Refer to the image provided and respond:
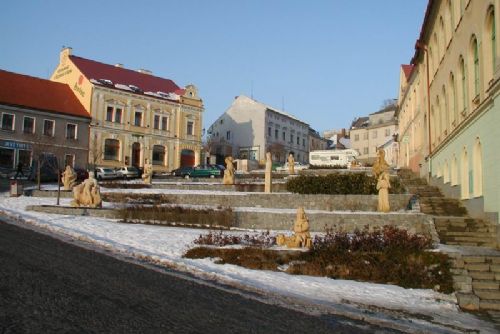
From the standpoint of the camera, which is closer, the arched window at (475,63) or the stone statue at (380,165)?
the arched window at (475,63)

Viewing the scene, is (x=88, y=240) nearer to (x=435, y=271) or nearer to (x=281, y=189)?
(x=435, y=271)

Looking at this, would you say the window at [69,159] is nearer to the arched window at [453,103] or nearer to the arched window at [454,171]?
the arched window at [453,103]

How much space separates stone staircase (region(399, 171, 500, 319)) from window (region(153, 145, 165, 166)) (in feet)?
128

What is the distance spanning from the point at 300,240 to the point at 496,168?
655 centimetres

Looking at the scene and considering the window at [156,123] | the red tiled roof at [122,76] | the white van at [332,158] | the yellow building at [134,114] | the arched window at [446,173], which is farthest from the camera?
the white van at [332,158]

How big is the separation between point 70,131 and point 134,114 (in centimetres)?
836

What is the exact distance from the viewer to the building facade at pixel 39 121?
46444 millimetres

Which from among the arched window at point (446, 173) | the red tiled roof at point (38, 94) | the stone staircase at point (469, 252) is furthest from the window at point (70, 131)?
the arched window at point (446, 173)

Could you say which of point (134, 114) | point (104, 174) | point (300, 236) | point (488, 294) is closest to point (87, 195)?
point (300, 236)

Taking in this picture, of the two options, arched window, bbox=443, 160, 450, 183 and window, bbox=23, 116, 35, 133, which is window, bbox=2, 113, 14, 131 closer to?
window, bbox=23, 116, 35, 133

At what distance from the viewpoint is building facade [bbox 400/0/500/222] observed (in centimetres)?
1570

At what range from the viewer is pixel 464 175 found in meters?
20.0

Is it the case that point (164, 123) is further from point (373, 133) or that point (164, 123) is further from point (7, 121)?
point (373, 133)

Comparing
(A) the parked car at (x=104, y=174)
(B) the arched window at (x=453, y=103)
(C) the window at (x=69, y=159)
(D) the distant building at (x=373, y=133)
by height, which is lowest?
(A) the parked car at (x=104, y=174)
